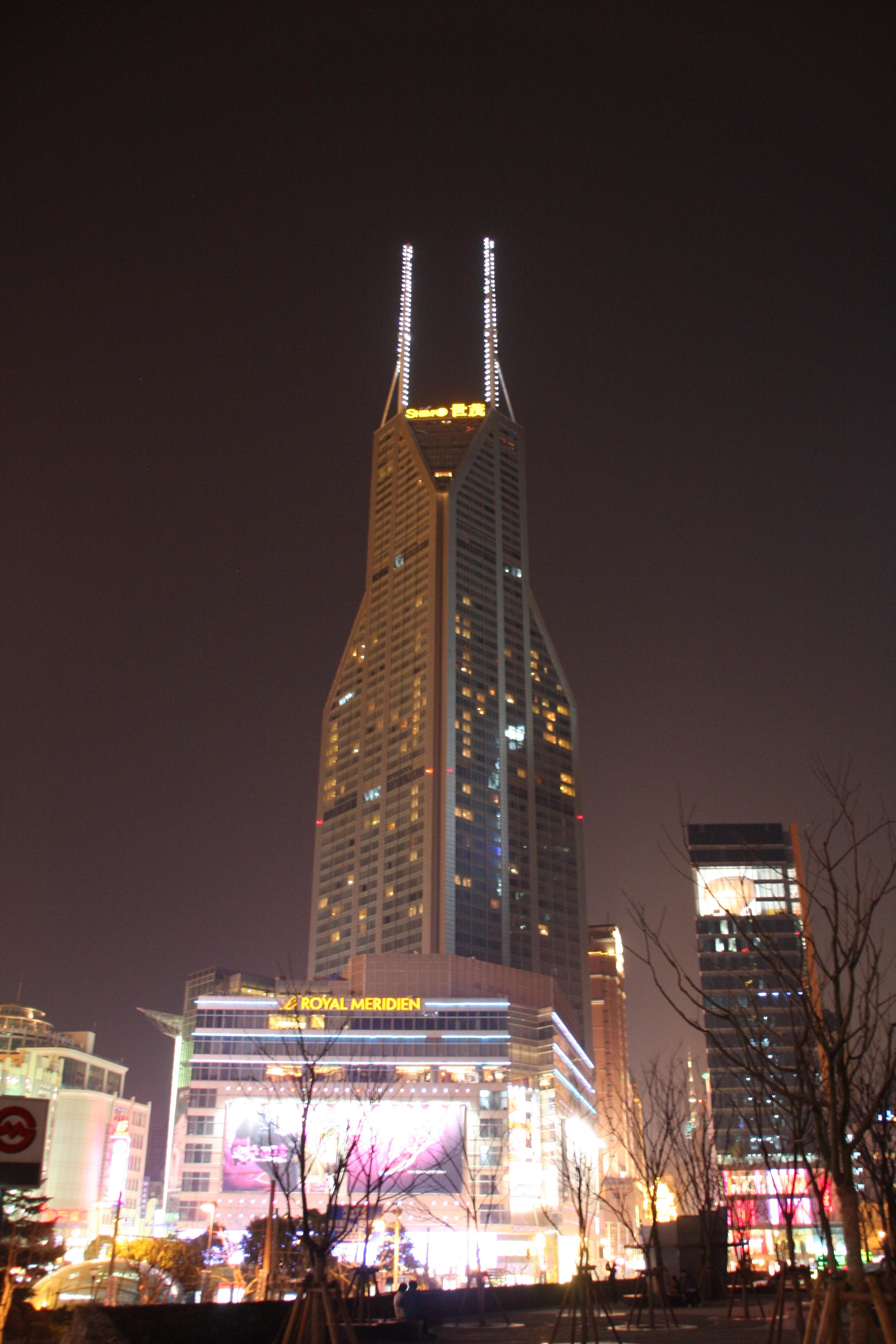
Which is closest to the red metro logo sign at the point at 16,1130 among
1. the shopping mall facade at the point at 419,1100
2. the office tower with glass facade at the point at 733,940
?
the office tower with glass facade at the point at 733,940

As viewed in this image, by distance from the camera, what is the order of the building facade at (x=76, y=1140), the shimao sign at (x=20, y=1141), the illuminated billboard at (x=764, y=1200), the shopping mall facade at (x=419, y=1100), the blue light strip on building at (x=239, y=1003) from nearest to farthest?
the shimao sign at (x=20, y=1141), the illuminated billboard at (x=764, y=1200), the shopping mall facade at (x=419, y=1100), the blue light strip on building at (x=239, y=1003), the building facade at (x=76, y=1140)

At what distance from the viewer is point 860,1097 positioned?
35812mm

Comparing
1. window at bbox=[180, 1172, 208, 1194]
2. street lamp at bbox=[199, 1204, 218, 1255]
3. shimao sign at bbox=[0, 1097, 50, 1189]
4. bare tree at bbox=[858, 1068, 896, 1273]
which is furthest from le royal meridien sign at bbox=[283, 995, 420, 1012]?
shimao sign at bbox=[0, 1097, 50, 1189]

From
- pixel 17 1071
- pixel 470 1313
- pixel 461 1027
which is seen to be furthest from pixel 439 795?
pixel 470 1313

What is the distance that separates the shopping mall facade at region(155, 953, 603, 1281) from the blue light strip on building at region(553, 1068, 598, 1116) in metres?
0.77

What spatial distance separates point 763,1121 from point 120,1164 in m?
120

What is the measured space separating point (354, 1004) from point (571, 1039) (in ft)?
139

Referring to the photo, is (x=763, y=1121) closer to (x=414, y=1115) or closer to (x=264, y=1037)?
(x=414, y=1115)

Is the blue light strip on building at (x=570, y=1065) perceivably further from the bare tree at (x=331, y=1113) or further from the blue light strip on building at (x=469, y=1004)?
the bare tree at (x=331, y=1113)

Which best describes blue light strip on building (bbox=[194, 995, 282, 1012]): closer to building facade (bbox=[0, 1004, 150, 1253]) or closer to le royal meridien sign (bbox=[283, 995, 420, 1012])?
le royal meridien sign (bbox=[283, 995, 420, 1012])

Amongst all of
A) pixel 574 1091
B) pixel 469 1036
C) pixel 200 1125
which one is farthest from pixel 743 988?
pixel 574 1091

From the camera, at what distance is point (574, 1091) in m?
164

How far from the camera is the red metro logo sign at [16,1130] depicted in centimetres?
1145

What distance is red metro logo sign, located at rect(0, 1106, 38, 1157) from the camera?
11.5 meters
